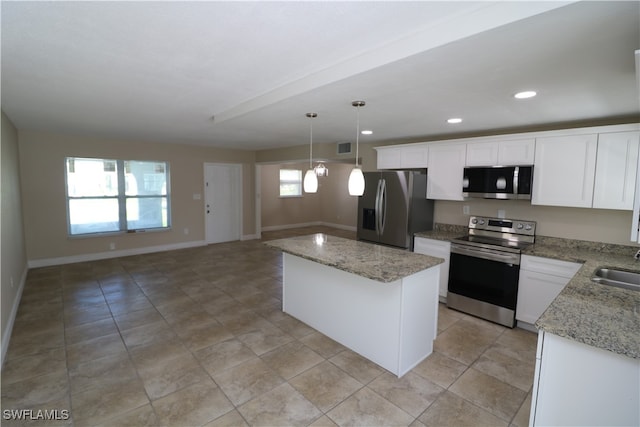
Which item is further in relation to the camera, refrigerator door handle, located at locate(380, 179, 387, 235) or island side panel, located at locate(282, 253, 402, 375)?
refrigerator door handle, located at locate(380, 179, 387, 235)

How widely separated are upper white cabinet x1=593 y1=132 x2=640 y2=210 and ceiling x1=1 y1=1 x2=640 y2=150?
29cm

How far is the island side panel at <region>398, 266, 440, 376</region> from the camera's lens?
2549 mm

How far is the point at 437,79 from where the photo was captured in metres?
2.15

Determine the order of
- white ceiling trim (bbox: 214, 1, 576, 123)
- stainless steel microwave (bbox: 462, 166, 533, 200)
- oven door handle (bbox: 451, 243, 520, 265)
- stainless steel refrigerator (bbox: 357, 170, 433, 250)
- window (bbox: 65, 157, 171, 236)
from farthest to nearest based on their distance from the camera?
window (bbox: 65, 157, 171, 236)
stainless steel refrigerator (bbox: 357, 170, 433, 250)
stainless steel microwave (bbox: 462, 166, 533, 200)
oven door handle (bbox: 451, 243, 520, 265)
white ceiling trim (bbox: 214, 1, 576, 123)

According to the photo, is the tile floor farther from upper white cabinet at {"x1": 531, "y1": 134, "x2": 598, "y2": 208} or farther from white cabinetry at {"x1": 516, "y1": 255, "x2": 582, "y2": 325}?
upper white cabinet at {"x1": 531, "y1": 134, "x2": 598, "y2": 208}

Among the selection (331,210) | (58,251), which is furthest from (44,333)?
(331,210)

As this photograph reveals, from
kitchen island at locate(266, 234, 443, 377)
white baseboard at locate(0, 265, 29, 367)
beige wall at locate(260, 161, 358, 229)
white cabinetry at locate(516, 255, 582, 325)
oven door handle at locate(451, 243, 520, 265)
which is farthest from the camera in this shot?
beige wall at locate(260, 161, 358, 229)

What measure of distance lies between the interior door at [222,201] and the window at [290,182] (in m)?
2.20

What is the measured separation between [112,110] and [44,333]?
2472 mm

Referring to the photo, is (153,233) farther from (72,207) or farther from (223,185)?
(223,185)

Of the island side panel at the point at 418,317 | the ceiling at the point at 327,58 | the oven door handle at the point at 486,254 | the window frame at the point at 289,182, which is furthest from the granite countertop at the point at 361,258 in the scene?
the window frame at the point at 289,182

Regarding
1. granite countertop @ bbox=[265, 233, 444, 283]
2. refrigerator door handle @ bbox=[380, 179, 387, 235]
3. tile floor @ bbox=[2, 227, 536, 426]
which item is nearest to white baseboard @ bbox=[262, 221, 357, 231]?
refrigerator door handle @ bbox=[380, 179, 387, 235]

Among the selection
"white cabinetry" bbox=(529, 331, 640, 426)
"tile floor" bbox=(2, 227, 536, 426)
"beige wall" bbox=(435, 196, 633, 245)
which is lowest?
"tile floor" bbox=(2, 227, 536, 426)

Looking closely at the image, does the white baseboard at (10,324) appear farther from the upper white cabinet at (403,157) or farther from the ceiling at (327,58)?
the upper white cabinet at (403,157)
